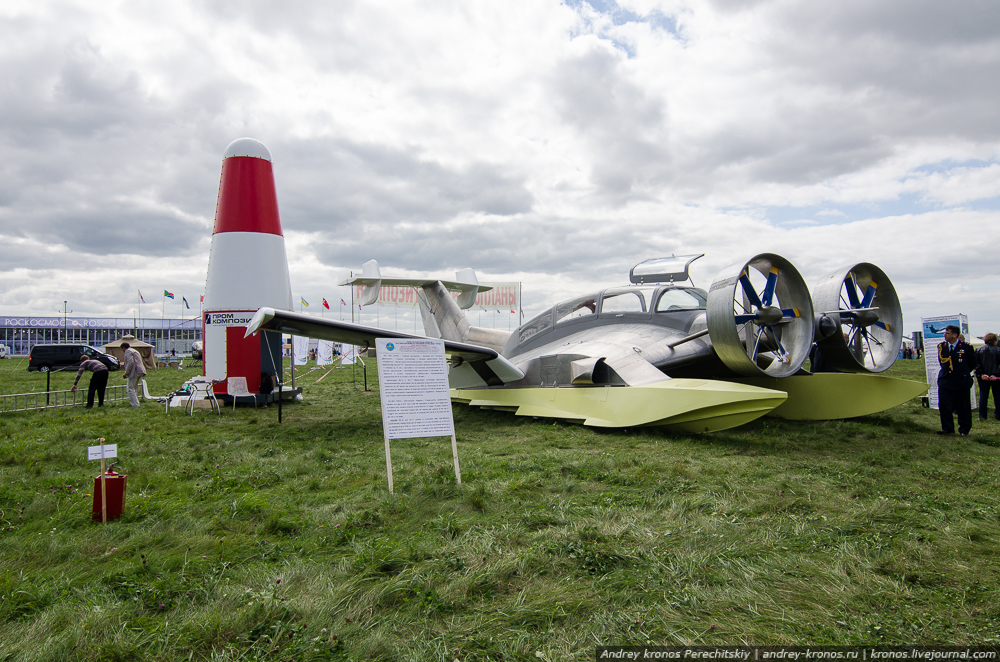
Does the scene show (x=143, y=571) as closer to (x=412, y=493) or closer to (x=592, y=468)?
(x=412, y=493)

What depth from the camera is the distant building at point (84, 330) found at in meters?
63.4

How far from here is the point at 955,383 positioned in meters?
7.76

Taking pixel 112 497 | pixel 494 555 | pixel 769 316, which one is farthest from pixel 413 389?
pixel 769 316

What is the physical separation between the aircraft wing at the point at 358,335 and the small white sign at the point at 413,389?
71.9 inches

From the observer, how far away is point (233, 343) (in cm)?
1232

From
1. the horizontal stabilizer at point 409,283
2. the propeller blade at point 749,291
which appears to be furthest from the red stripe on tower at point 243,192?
the propeller blade at point 749,291

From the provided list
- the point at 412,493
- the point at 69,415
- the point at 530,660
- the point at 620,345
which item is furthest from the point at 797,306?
the point at 69,415

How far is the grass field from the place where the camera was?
2.30 m

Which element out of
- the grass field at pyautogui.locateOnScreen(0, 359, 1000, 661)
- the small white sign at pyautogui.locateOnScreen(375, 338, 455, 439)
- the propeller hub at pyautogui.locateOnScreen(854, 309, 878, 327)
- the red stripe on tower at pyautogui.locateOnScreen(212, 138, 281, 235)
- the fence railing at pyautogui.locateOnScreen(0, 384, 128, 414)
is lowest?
the grass field at pyautogui.locateOnScreen(0, 359, 1000, 661)

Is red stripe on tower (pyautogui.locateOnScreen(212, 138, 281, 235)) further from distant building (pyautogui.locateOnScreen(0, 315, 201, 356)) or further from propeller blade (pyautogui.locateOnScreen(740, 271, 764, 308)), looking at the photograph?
distant building (pyautogui.locateOnScreen(0, 315, 201, 356))

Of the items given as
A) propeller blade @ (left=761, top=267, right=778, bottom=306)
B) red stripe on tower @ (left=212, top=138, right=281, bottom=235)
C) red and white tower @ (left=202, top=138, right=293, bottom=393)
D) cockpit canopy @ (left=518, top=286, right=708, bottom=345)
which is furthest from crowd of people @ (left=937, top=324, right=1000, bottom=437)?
red stripe on tower @ (left=212, top=138, right=281, bottom=235)

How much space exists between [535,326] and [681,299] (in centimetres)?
335

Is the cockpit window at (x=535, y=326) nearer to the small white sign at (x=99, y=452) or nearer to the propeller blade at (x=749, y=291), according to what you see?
the propeller blade at (x=749, y=291)

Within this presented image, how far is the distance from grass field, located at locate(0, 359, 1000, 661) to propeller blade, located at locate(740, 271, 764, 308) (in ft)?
7.80
